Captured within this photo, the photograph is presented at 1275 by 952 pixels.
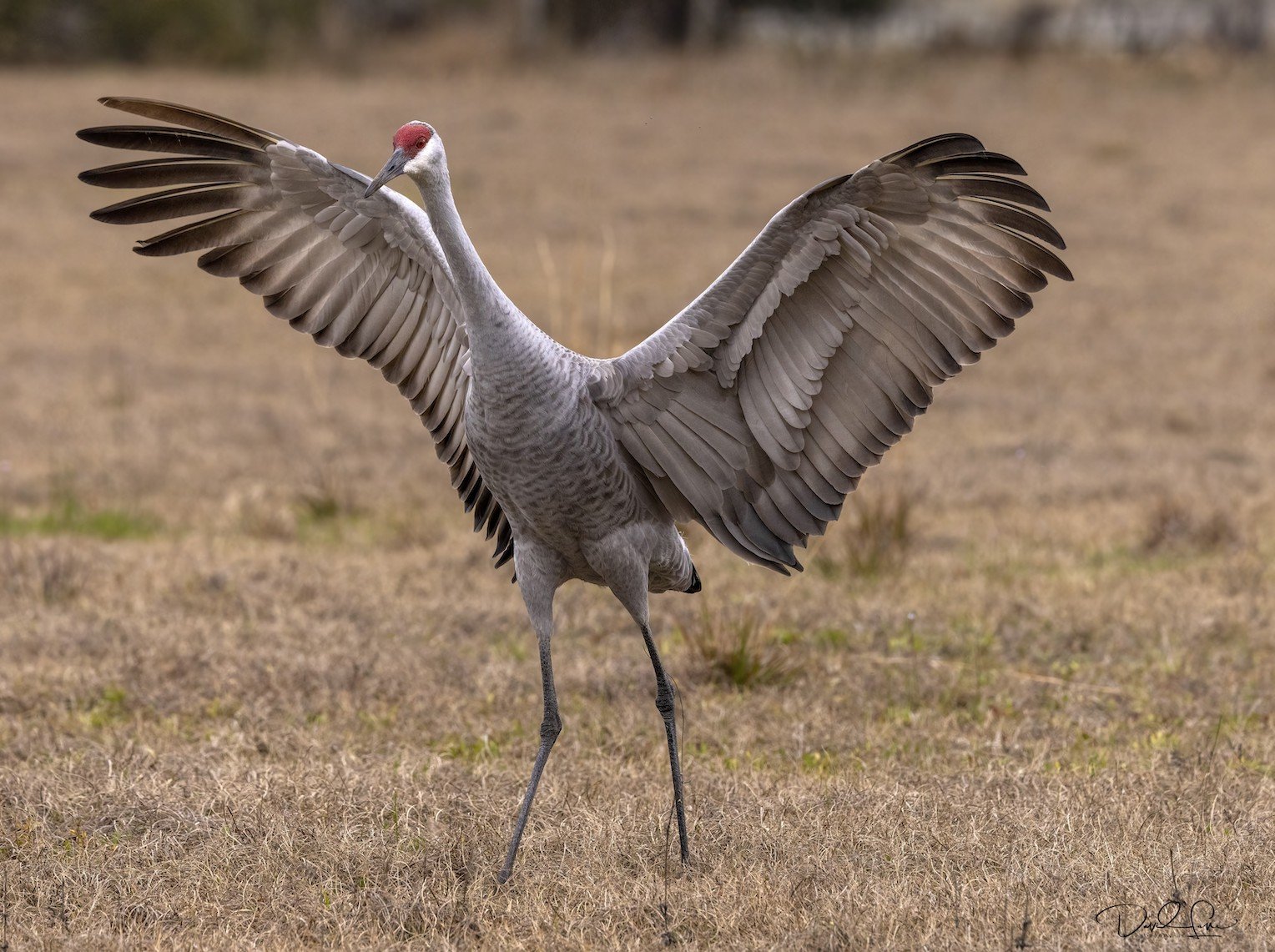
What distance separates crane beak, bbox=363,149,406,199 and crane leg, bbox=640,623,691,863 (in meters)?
1.42

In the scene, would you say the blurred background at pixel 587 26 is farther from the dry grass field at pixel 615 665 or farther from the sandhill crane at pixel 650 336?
the sandhill crane at pixel 650 336

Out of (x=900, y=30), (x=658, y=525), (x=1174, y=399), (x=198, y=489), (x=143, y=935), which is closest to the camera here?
(x=143, y=935)

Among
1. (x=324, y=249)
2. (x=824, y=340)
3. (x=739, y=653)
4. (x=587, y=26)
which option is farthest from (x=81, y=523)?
(x=587, y=26)

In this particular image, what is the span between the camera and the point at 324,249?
4750mm

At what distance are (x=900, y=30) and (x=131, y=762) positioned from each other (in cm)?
2623

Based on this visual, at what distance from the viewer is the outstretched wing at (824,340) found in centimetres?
395

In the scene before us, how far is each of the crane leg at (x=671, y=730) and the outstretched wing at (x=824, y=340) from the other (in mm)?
382

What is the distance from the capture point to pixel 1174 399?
34.3 feet

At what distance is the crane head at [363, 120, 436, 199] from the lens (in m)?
3.84

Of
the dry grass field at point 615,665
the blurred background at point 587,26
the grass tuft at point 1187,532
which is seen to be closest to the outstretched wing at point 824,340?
the dry grass field at point 615,665

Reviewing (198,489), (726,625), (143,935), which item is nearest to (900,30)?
(198,489)

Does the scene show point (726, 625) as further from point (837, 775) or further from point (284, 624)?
point (284, 624)
